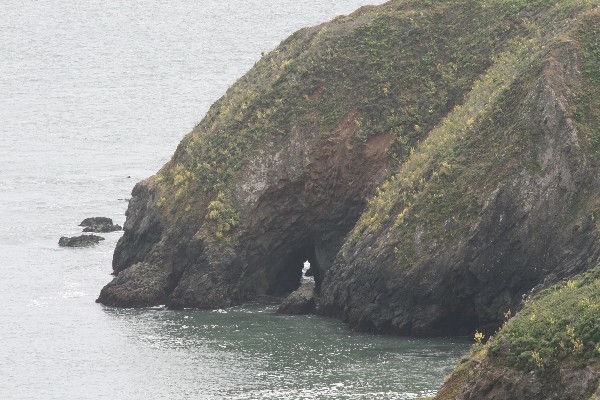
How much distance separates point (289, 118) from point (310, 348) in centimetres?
2282

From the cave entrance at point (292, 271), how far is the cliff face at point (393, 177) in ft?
0.36

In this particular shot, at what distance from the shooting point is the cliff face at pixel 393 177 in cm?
8138

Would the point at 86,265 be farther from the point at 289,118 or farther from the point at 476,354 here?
the point at 476,354

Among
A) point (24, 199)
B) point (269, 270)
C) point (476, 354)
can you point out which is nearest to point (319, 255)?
point (269, 270)

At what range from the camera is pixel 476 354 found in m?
55.0

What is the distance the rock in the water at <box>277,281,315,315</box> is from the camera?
89.5 m

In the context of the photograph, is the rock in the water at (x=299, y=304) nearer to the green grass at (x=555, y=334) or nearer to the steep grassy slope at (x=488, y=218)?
the steep grassy slope at (x=488, y=218)

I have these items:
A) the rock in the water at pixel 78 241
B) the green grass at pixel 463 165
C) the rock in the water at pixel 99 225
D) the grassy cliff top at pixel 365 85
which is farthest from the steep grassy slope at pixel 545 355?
the rock in the water at pixel 99 225

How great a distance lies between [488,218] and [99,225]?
4764cm

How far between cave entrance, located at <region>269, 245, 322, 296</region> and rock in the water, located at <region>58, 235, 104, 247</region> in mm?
23504

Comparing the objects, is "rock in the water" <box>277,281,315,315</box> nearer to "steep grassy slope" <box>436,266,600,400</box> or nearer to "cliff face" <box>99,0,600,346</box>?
"cliff face" <box>99,0,600,346</box>

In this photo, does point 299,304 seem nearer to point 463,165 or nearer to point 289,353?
point 289,353

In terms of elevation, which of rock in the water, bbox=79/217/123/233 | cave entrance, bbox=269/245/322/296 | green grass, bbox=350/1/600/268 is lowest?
cave entrance, bbox=269/245/322/296

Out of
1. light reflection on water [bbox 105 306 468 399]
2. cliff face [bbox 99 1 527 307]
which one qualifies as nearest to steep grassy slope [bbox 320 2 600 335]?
light reflection on water [bbox 105 306 468 399]
